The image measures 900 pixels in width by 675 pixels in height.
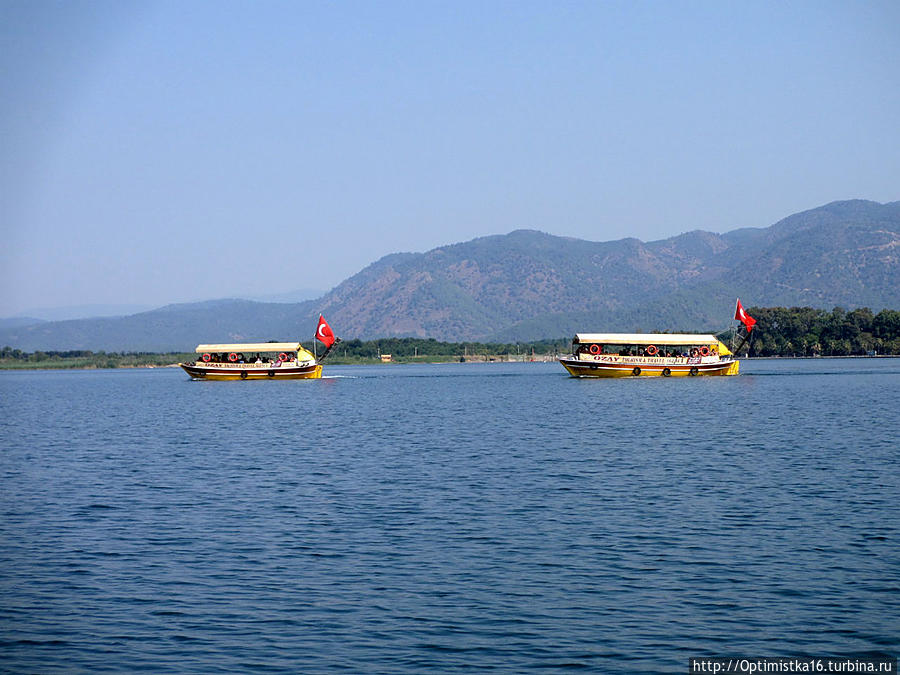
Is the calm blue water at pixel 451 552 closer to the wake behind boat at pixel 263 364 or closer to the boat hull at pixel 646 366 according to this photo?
the boat hull at pixel 646 366

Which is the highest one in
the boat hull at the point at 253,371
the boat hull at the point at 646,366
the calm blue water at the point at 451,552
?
the boat hull at the point at 253,371

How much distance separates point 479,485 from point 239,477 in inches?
411

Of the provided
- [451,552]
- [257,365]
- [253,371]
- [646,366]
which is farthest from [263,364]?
[451,552]

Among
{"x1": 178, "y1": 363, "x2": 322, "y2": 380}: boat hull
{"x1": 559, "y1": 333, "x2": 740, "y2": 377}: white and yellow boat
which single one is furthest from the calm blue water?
{"x1": 178, "y1": 363, "x2": 322, "y2": 380}: boat hull

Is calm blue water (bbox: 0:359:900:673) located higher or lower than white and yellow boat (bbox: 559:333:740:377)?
lower

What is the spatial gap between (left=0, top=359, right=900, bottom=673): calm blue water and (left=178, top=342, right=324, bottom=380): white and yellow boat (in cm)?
8299

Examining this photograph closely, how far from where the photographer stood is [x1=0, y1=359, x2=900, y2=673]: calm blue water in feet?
61.8

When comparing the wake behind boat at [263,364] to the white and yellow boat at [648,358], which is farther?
the wake behind boat at [263,364]

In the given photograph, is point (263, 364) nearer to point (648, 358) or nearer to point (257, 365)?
point (257, 365)

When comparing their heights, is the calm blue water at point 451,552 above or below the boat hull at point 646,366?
below

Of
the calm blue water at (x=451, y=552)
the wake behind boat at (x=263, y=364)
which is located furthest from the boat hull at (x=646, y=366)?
the calm blue water at (x=451, y=552)

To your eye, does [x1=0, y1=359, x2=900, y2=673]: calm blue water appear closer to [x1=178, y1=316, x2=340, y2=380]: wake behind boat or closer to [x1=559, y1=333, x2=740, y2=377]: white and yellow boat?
[x1=559, y1=333, x2=740, y2=377]: white and yellow boat

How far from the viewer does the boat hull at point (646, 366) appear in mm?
124500

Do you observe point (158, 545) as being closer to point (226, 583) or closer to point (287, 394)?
point (226, 583)
